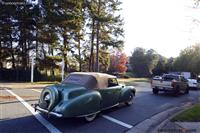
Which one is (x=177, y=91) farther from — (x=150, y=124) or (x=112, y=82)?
(x=150, y=124)

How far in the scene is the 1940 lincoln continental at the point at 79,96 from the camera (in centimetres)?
946

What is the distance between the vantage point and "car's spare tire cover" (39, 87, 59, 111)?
31.3 ft

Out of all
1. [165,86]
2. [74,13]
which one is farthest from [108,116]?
[74,13]

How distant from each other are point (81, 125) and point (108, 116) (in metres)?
1.92

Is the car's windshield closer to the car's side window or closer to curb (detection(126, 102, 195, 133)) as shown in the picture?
the car's side window

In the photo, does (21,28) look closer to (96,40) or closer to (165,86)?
(96,40)

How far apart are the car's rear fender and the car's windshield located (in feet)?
1.34

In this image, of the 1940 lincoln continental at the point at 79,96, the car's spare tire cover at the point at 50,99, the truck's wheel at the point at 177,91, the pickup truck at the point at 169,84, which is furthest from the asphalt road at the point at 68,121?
the truck's wheel at the point at 177,91

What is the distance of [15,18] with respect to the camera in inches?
1512

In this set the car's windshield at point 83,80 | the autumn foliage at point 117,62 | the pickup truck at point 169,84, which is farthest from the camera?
the autumn foliage at point 117,62

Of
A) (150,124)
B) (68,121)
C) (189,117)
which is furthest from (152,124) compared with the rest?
(68,121)

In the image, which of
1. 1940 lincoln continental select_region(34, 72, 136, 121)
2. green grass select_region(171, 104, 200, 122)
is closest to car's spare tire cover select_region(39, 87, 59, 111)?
1940 lincoln continental select_region(34, 72, 136, 121)

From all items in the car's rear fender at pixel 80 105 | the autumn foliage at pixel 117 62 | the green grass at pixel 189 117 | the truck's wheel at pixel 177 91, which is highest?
the autumn foliage at pixel 117 62

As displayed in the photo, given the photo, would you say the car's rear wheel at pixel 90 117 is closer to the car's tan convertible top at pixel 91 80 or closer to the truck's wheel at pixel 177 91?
the car's tan convertible top at pixel 91 80
